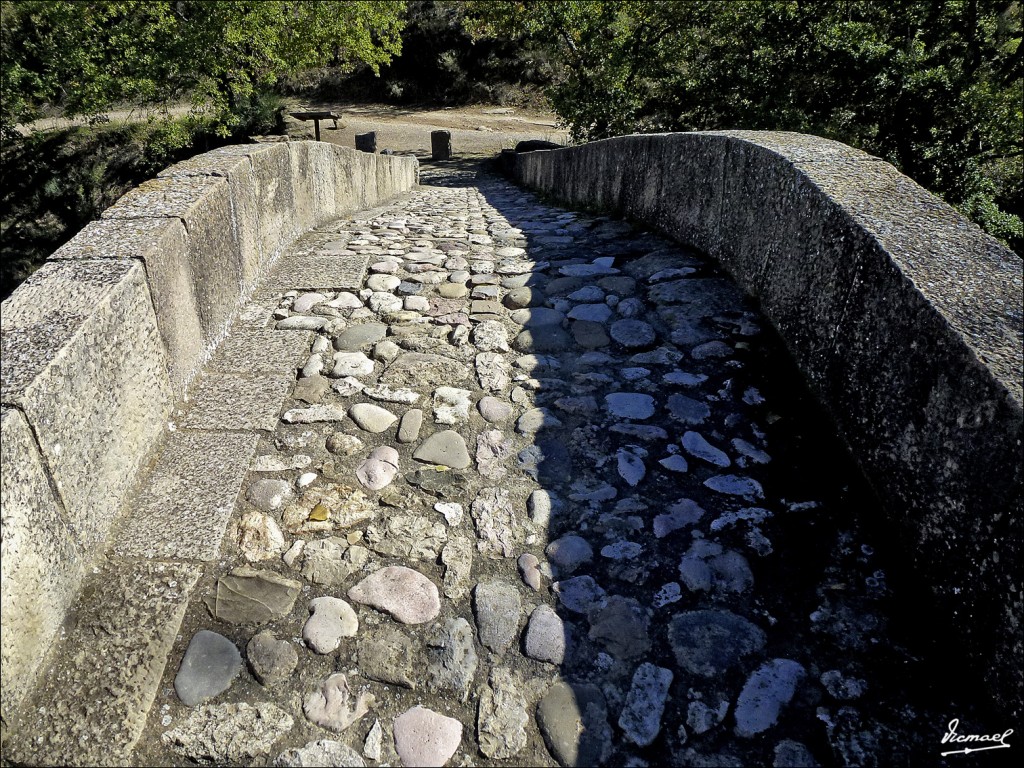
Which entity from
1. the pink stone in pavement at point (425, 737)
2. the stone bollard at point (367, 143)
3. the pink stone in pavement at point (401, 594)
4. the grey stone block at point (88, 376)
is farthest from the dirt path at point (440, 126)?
the pink stone in pavement at point (425, 737)

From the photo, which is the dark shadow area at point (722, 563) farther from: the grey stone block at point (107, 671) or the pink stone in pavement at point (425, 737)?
the grey stone block at point (107, 671)

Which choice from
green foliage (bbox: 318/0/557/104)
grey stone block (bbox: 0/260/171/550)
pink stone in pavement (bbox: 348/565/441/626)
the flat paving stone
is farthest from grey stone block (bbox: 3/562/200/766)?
green foliage (bbox: 318/0/557/104)

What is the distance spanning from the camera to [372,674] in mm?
1663

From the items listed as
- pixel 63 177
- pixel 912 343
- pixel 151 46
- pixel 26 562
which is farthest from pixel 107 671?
pixel 63 177

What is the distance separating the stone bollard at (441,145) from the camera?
1858cm

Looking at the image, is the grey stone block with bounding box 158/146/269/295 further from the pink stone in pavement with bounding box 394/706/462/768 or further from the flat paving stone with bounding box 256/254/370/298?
the pink stone in pavement with bounding box 394/706/462/768

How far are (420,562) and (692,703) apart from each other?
81 cm

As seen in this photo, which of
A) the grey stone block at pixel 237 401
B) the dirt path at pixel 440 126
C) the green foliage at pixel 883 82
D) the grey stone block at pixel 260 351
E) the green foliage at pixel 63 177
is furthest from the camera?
the dirt path at pixel 440 126

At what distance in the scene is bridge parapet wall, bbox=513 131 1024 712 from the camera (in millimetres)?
1522

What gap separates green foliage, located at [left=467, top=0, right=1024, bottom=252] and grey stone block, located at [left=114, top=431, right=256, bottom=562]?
9798 mm

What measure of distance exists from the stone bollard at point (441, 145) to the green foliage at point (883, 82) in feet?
23.8

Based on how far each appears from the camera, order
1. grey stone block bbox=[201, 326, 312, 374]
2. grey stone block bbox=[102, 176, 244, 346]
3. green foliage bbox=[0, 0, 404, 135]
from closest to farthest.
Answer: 1. grey stone block bbox=[102, 176, 244, 346]
2. grey stone block bbox=[201, 326, 312, 374]
3. green foliage bbox=[0, 0, 404, 135]

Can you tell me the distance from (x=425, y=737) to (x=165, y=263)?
1861 mm

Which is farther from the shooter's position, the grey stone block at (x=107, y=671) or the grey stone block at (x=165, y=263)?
the grey stone block at (x=165, y=263)
